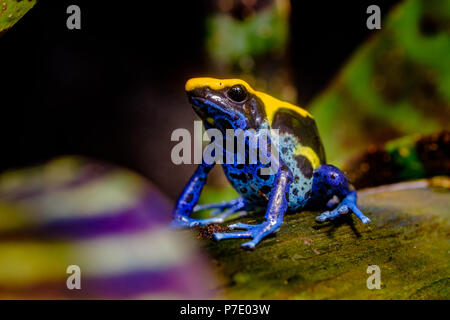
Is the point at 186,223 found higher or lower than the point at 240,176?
lower

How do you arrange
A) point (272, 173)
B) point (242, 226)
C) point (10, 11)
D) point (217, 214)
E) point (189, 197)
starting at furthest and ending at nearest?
point (217, 214) → point (189, 197) → point (272, 173) → point (242, 226) → point (10, 11)

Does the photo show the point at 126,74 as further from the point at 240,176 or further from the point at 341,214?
the point at 341,214

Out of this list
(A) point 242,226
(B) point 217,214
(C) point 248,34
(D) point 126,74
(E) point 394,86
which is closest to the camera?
(A) point 242,226

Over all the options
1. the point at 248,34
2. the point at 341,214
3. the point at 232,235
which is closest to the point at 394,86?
the point at 248,34

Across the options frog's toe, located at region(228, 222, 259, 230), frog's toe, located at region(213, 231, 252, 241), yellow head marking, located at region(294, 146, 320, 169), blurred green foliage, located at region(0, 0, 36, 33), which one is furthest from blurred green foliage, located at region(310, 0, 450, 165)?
blurred green foliage, located at region(0, 0, 36, 33)

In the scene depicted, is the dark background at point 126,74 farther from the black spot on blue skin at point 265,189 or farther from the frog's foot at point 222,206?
the black spot on blue skin at point 265,189

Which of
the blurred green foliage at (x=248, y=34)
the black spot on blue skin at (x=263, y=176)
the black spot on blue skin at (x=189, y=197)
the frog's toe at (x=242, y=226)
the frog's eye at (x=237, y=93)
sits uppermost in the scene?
the blurred green foliage at (x=248, y=34)

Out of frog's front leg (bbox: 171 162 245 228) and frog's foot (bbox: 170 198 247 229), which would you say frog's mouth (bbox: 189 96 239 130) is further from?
frog's foot (bbox: 170 198 247 229)

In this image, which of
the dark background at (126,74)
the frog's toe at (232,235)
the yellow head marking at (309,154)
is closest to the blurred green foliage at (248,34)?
the dark background at (126,74)
